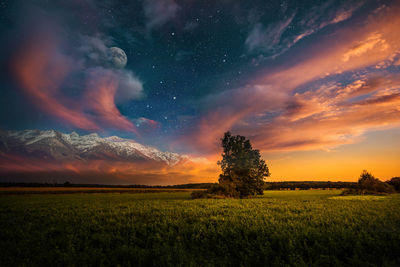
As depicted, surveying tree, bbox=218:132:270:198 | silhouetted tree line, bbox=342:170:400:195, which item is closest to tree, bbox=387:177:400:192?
silhouetted tree line, bbox=342:170:400:195

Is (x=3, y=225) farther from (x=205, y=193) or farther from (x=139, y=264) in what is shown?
(x=205, y=193)

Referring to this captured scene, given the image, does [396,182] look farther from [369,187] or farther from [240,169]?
[240,169]

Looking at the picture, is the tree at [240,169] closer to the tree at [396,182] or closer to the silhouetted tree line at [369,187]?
the silhouetted tree line at [369,187]

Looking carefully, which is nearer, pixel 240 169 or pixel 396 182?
pixel 240 169

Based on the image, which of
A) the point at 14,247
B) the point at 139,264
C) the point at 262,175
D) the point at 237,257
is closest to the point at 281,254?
the point at 237,257

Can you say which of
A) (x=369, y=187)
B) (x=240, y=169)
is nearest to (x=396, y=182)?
(x=369, y=187)

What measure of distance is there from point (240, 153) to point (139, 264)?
47.9 meters

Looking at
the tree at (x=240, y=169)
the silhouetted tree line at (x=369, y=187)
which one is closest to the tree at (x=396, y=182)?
the silhouetted tree line at (x=369, y=187)

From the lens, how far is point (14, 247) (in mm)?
8484

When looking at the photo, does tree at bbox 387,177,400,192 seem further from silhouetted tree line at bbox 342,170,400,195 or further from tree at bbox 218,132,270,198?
tree at bbox 218,132,270,198

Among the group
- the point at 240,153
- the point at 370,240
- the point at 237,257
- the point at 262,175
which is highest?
the point at 240,153

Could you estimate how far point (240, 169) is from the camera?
5134cm

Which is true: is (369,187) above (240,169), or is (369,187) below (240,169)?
below

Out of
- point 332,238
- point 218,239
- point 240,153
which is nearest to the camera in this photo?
point 332,238
